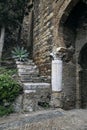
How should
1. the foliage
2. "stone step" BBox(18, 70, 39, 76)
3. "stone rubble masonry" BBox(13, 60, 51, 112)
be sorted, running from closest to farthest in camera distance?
the foliage → "stone rubble masonry" BBox(13, 60, 51, 112) → "stone step" BBox(18, 70, 39, 76)


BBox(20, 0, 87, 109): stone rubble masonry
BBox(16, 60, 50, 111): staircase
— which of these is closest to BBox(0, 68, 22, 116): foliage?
BBox(16, 60, 50, 111): staircase

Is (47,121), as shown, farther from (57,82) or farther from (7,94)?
(57,82)

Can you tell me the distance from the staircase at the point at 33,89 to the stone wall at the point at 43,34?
360 mm

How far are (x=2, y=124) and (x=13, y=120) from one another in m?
0.39

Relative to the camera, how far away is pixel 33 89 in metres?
8.34

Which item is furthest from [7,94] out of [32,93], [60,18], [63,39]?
[60,18]

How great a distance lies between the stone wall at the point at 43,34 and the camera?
9.09 metres

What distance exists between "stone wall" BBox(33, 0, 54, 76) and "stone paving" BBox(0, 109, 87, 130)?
2.06m

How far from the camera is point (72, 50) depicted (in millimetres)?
8898

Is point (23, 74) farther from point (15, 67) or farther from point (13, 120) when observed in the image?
point (13, 120)

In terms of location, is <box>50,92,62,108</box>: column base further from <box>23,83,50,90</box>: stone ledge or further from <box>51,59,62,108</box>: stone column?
<box>23,83,50,90</box>: stone ledge

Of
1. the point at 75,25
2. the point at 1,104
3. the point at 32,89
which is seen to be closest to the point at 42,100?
the point at 32,89

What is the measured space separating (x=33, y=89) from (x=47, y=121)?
200 cm

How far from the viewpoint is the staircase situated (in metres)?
8.09
